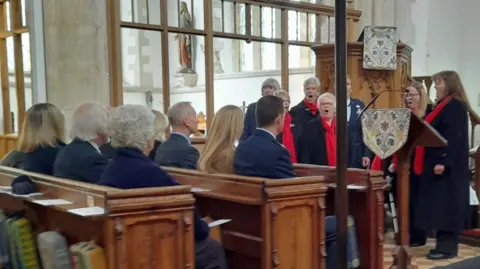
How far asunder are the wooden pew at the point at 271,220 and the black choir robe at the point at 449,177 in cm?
157

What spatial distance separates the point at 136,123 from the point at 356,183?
162 centimetres

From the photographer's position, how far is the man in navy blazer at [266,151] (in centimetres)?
309

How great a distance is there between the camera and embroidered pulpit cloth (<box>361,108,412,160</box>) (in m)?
3.31

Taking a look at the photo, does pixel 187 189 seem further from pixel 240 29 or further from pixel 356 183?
pixel 240 29

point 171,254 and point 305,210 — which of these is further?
point 305,210

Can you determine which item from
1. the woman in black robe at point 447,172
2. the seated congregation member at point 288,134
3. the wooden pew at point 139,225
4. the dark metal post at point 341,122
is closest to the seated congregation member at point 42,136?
the wooden pew at point 139,225

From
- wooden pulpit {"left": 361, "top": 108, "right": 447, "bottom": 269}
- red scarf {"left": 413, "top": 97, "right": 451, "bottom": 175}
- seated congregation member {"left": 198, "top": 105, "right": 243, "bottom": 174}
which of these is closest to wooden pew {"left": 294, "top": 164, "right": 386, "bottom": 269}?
wooden pulpit {"left": 361, "top": 108, "right": 447, "bottom": 269}

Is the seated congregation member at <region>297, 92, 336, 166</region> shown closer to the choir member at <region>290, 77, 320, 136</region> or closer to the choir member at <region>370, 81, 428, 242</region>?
the choir member at <region>290, 77, 320, 136</region>

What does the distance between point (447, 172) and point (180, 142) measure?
2.10 metres

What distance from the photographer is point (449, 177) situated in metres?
4.22

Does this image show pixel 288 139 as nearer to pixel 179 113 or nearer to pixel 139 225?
pixel 179 113

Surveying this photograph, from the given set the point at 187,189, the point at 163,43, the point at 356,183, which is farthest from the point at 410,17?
the point at 187,189

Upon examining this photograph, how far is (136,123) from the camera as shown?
2.67 m

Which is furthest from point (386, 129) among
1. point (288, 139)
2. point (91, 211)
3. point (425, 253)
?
point (91, 211)
